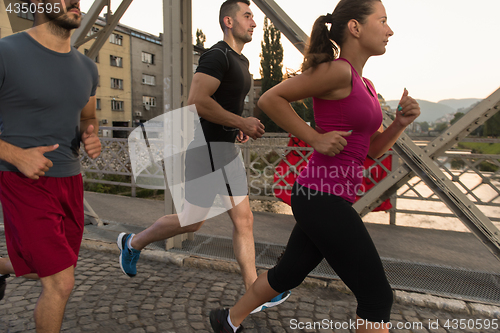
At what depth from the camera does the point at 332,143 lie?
1796mm

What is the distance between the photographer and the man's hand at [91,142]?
2.11m

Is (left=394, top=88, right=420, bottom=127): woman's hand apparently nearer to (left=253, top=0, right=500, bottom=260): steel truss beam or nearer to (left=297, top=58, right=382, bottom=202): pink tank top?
(left=297, top=58, right=382, bottom=202): pink tank top

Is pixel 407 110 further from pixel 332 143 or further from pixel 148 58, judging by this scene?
pixel 148 58

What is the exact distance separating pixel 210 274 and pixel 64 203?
2020 millimetres

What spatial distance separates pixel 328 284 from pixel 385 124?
5.06 ft

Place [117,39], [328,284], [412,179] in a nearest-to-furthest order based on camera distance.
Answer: [328,284], [412,179], [117,39]

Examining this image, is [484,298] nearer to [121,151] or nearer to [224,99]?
[224,99]

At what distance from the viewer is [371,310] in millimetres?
1771

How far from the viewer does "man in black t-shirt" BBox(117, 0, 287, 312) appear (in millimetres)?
2766

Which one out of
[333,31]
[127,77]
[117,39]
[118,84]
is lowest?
[333,31]

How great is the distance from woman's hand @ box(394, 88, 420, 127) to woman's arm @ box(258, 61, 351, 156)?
1.73ft

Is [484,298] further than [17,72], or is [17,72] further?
[484,298]

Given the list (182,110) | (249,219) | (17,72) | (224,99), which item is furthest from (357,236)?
(182,110)

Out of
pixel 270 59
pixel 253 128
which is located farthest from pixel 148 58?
pixel 253 128
